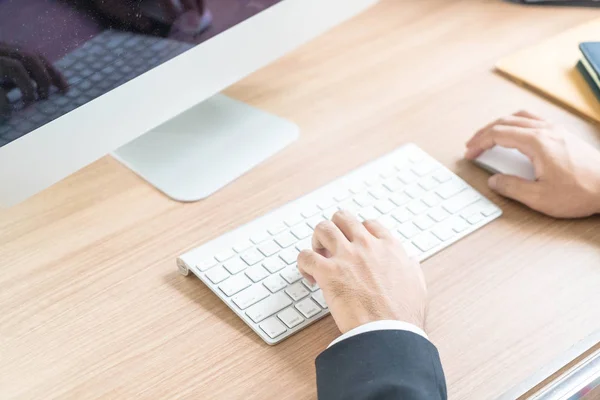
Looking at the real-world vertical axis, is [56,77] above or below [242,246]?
above

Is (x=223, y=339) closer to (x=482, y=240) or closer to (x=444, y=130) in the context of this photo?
(x=482, y=240)

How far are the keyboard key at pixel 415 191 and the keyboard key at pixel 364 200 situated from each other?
1.8 inches

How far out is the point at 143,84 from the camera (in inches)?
33.5

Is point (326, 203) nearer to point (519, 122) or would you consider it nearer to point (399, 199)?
point (399, 199)

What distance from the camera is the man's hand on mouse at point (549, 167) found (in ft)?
2.88

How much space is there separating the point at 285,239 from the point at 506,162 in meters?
0.31

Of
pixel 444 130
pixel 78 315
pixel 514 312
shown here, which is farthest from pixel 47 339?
pixel 444 130

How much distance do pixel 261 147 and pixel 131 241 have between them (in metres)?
0.23

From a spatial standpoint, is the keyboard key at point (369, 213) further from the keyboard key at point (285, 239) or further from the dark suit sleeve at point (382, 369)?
the dark suit sleeve at point (382, 369)

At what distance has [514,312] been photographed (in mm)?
768

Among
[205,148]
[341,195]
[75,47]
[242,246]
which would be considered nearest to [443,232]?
[341,195]

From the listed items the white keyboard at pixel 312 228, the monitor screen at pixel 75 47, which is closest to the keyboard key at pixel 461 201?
the white keyboard at pixel 312 228

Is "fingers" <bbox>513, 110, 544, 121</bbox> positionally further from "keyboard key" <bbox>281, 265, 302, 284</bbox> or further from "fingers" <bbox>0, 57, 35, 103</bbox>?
"fingers" <bbox>0, 57, 35, 103</bbox>

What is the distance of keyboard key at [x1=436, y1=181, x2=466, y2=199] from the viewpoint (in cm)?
91
